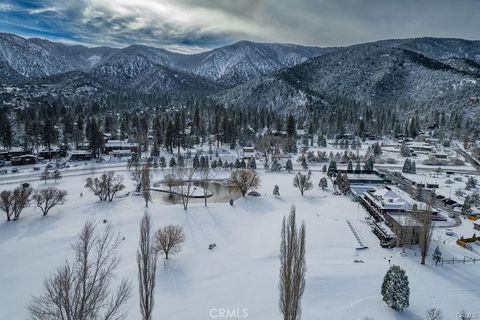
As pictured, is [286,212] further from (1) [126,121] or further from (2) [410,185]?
(1) [126,121]

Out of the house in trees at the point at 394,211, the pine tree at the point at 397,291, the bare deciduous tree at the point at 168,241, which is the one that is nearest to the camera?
the pine tree at the point at 397,291

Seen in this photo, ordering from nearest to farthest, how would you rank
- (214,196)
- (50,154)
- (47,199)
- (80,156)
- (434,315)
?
(434,315)
(47,199)
(214,196)
(80,156)
(50,154)

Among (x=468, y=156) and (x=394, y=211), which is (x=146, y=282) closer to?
(x=394, y=211)

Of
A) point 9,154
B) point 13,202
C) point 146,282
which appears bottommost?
point 13,202

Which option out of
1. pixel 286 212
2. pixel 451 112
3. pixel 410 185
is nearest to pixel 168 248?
pixel 286 212

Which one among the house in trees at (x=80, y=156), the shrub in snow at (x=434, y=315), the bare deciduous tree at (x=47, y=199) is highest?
the house in trees at (x=80, y=156)

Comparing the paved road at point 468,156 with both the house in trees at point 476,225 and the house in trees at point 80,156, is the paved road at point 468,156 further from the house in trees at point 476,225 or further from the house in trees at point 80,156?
the house in trees at point 80,156

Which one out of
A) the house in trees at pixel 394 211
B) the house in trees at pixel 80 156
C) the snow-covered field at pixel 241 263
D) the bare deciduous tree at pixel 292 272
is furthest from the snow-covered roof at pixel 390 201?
the house in trees at pixel 80 156

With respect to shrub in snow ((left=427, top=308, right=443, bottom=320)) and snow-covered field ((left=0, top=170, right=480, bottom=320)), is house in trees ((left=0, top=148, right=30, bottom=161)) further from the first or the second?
shrub in snow ((left=427, top=308, right=443, bottom=320))

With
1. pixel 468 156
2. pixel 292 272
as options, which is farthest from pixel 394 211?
pixel 468 156
